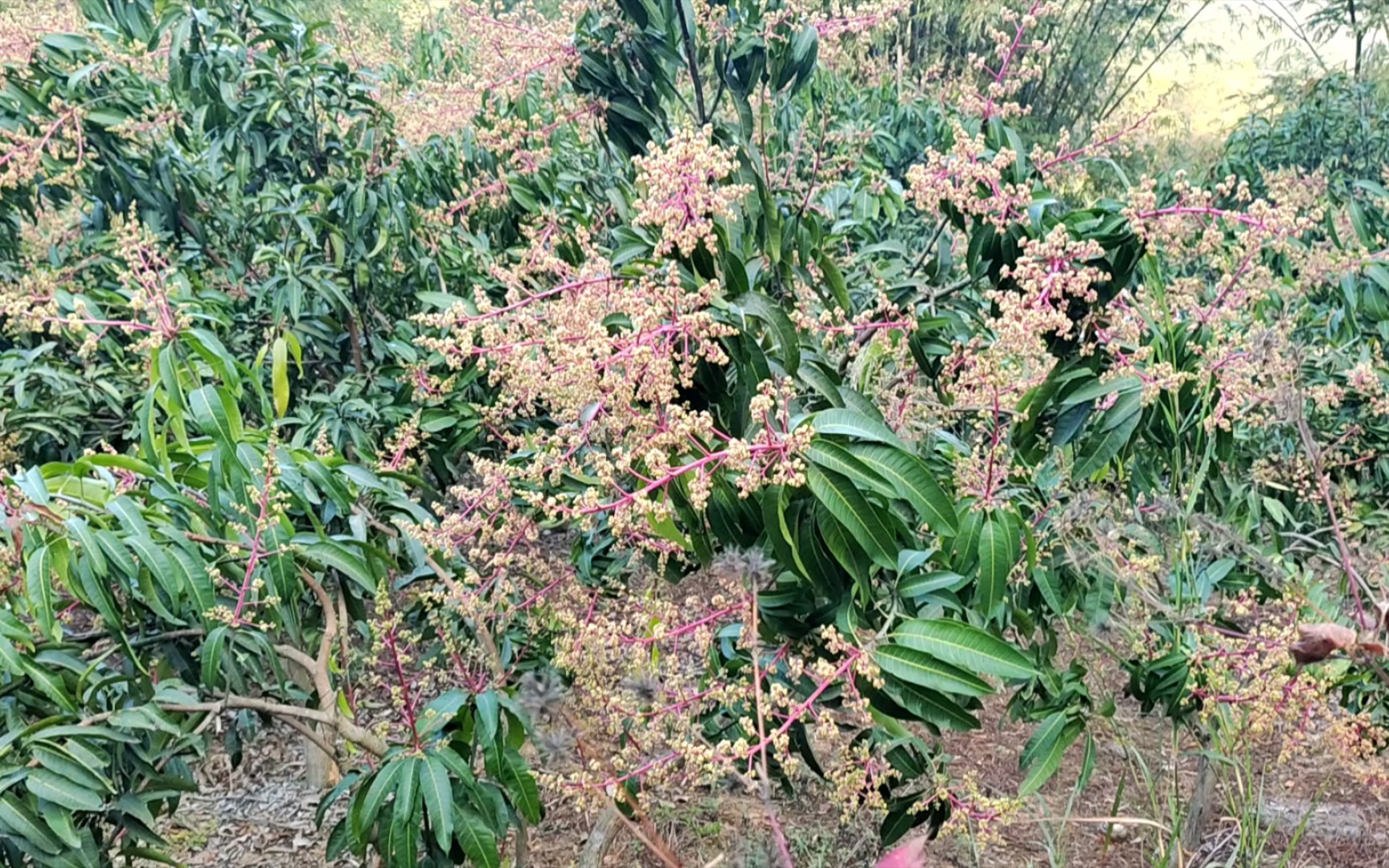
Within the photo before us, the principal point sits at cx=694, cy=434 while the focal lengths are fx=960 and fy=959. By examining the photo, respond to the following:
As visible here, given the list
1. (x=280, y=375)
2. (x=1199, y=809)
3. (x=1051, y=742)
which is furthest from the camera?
(x=1199, y=809)

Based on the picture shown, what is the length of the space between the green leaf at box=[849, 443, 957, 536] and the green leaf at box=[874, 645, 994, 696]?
15 cm

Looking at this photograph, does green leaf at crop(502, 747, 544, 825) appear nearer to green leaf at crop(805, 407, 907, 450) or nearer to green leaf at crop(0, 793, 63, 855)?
green leaf at crop(0, 793, 63, 855)

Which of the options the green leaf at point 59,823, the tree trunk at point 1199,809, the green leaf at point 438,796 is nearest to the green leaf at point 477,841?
the green leaf at point 438,796

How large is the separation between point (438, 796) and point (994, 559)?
0.79 m

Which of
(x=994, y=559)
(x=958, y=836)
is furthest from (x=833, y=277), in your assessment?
(x=958, y=836)

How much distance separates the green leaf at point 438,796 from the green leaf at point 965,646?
64cm

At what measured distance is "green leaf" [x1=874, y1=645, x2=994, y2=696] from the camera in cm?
101

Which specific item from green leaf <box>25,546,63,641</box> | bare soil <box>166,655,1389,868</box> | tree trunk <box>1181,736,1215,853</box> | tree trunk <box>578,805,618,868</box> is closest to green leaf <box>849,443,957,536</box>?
green leaf <box>25,546,63,641</box>

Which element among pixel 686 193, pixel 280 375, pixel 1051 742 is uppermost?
pixel 686 193

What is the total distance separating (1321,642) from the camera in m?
1.01

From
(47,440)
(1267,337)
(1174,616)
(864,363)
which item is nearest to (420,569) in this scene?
(864,363)

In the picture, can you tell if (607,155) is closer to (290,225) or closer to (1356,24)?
(290,225)

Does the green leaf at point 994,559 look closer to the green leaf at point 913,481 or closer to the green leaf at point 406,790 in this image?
the green leaf at point 913,481

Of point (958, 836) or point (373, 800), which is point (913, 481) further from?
point (958, 836)
